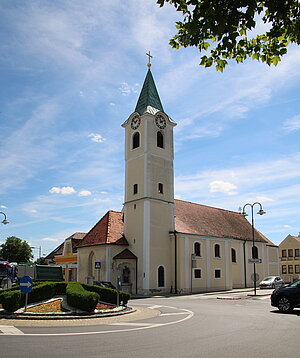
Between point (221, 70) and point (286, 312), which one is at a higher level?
point (221, 70)

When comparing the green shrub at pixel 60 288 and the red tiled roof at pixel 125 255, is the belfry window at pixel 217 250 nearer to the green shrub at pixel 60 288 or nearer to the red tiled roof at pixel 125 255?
the red tiled roof at pixel 125 255

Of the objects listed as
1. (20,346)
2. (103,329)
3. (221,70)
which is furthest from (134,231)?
(221,70)

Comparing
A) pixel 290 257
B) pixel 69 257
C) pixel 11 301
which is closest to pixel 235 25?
pixel 11 301

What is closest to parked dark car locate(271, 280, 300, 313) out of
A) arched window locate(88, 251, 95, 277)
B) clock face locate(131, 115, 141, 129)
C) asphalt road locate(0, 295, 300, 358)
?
asphalt road locate(0, 295, 300, 358)

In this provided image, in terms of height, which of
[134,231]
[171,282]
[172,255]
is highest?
[134,231]

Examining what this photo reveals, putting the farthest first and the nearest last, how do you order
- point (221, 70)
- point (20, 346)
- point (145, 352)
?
point (20, 346) → point (145, 352) → point (221, 70)

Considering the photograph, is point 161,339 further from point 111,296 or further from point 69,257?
point 69,257

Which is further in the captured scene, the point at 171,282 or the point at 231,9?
the point at 171,282

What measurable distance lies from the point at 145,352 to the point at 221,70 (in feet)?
20.8

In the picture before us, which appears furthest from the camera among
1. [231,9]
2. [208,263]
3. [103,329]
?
[208,263]

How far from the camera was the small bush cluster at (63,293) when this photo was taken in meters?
15.0

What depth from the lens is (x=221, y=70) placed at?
7762 millimetres

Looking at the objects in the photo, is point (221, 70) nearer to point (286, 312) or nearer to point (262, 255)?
point (286, 312)

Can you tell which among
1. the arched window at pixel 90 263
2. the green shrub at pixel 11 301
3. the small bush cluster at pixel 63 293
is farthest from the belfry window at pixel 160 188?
the green shrub at pixel 11 301
